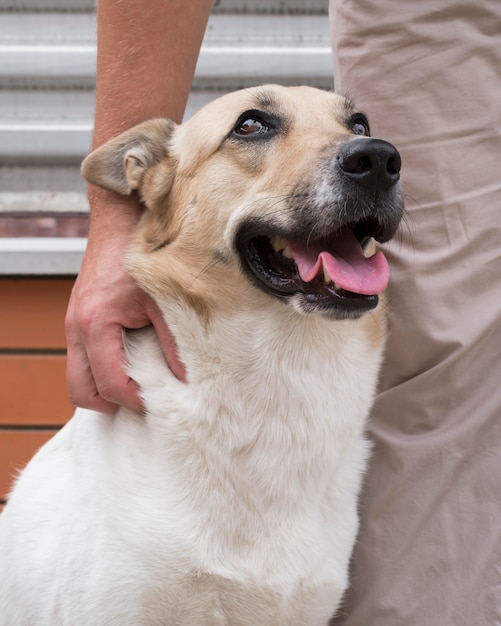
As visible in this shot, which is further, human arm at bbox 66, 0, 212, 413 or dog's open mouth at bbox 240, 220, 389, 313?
human arm at bbox 66, 0, 212, 413

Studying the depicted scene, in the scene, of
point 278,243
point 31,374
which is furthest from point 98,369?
point 31,374

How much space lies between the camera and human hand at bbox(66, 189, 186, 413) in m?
1.99

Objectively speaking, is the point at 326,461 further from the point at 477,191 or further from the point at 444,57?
the point at 444,57

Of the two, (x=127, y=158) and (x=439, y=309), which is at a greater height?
(x=127, y=158)

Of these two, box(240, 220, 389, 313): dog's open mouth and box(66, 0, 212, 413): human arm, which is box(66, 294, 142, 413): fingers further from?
box(240, 220, 389, 313): dog's open mouth

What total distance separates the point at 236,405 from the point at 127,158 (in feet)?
2.34

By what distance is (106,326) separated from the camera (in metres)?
1.99

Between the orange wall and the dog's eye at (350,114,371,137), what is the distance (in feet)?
5.42

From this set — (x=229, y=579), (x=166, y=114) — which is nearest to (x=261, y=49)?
(x=166, y=114)

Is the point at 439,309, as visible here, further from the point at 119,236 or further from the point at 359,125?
the point at 119,236

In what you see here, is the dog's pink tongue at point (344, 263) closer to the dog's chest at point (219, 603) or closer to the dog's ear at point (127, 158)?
the dog's ear at point (127, 158)

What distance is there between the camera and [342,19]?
2145 millimetres

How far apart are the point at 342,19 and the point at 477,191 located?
0.58 meters

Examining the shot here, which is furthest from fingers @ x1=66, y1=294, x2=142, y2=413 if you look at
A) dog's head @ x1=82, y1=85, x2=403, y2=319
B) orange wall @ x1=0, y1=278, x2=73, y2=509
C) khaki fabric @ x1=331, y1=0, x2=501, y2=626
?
orange wall @ x1=0, y1=278, x2=73, y2=509
